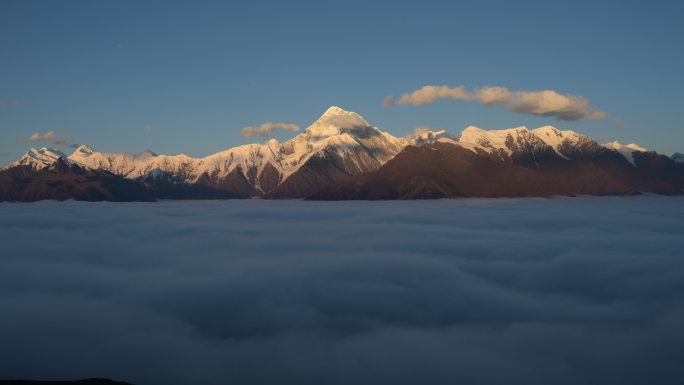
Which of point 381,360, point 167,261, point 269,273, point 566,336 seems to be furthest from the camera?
point 167,261

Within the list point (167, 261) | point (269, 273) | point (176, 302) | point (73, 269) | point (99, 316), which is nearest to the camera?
point (99, 316)

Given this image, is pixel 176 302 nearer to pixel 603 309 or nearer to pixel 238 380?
pixel 238 380

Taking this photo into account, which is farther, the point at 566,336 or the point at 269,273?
the point at 269,273

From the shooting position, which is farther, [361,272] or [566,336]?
[361,272]

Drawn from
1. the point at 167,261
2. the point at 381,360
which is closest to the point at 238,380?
the point at 381,360

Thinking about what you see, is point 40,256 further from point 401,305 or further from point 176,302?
point 401,305

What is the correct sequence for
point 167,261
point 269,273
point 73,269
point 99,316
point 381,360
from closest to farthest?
Answer: 1. point 381,360
2. point 99,316
3. point 269,273
4. point 73,269
5. point 167,261

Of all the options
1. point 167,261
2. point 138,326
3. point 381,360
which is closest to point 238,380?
point 381,360

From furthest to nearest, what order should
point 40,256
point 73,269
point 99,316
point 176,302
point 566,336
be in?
point 40,256
point 73,269
point 176,302
point 99,316
point 566,336

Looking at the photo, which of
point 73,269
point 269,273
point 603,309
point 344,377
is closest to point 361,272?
point 269,273
